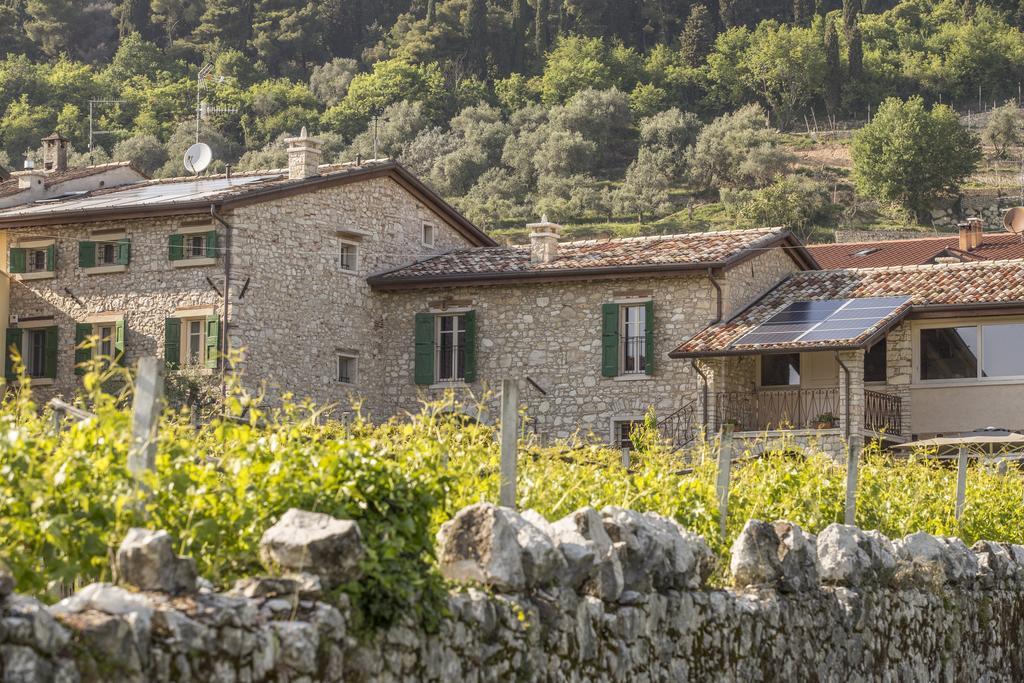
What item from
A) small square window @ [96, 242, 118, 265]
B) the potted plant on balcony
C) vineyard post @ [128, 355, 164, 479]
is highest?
small square window @ [96, 242, 118, 265]

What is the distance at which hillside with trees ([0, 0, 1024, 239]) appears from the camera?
83.1m

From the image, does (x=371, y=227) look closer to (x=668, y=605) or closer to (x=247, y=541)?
(x=668, y=605)

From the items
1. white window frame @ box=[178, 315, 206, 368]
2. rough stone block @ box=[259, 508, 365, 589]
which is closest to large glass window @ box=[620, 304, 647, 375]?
white window frame @ box=[178, 315, 206, 368]

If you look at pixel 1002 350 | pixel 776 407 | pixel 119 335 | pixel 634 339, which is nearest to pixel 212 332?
pixel 119 335

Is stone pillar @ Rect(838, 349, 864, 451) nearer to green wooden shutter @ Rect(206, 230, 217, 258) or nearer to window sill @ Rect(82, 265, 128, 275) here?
green wooden shutter @ Rect(206, 230, 217, 258)

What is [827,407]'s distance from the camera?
1216 inches

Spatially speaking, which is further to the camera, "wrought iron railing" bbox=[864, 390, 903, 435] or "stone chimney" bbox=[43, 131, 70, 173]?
"stone chimney" bbox=[43, 131, 70, 173]

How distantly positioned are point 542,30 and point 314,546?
12030 centimetres

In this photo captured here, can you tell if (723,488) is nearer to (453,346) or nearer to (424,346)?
(453,346)

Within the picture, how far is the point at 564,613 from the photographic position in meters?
9.09

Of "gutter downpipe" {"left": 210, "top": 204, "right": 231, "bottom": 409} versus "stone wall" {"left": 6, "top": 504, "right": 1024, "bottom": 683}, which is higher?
"gutter downpipe" {"left": 210, "top": 204, "right": 231, "bottom": 409}

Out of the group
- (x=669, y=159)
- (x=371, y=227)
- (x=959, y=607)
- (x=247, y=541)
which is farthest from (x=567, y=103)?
(x=247, y=541)

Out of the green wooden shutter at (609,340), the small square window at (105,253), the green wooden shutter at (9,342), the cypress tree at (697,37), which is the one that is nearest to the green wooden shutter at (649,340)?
the green wooden shutter at (609,340)

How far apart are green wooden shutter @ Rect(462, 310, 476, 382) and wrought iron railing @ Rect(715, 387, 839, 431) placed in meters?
4.64
